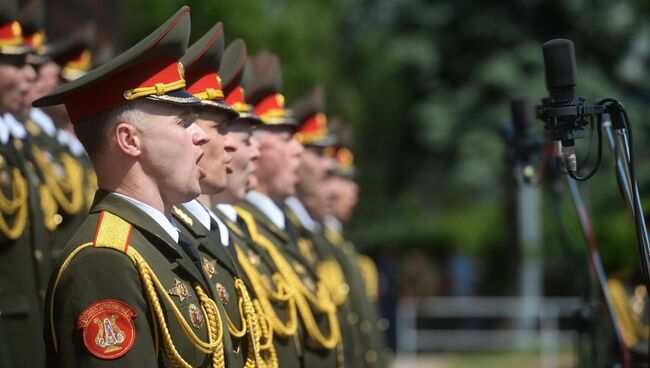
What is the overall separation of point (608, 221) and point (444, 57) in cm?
747

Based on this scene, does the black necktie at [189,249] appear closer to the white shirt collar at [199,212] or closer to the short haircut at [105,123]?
the short haircut at [105,123]

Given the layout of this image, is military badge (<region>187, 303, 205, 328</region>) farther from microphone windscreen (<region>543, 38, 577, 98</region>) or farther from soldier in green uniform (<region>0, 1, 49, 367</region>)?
soldier in green uniform (<region>0, 1, 49, 367</region>)

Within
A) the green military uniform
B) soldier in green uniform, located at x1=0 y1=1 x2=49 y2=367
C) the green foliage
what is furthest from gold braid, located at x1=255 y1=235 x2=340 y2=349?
the green foliage

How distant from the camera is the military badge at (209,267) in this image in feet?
15.3

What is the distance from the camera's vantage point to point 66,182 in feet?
23.7

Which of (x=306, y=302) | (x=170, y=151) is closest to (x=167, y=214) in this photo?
(x=170, y=151)

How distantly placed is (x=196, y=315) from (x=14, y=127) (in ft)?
8.39

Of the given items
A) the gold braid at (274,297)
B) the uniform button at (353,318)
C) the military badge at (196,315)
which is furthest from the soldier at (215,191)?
the uniform button at (353,318)

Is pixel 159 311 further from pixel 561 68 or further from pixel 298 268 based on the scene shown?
pixel 298 268

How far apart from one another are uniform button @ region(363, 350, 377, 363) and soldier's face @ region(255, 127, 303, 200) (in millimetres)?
2196

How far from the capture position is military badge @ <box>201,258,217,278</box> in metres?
4.67

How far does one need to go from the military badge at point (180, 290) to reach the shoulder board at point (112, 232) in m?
0.21

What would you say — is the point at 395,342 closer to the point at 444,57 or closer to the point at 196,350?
the point at 444,57

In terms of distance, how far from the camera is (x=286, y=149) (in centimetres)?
707
